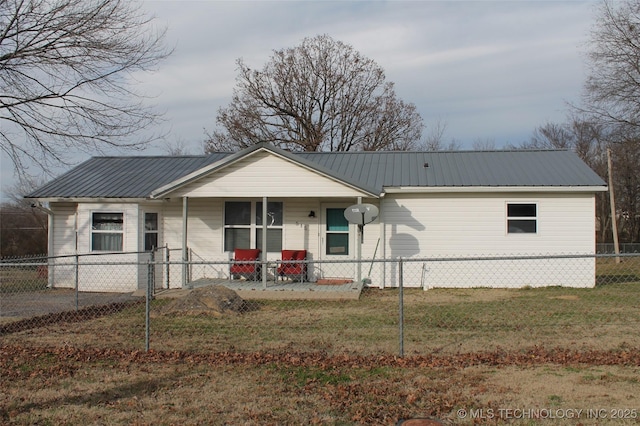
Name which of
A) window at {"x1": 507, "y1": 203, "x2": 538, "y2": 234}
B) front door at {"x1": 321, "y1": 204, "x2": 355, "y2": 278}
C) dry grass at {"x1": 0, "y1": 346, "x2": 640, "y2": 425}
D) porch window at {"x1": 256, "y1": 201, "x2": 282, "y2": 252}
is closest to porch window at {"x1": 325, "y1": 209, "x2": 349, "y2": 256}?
front door at {"x1": 321, "y1": 204, "x2": 355, "y2": 278}

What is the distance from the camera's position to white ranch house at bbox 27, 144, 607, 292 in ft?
46.7

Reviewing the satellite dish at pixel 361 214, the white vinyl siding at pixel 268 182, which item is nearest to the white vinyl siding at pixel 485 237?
the satellite dish at pixel 361 214

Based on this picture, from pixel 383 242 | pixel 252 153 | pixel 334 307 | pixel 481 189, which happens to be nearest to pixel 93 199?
pixel 252 153

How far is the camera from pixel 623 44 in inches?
973

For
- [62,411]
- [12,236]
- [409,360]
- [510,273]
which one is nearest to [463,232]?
[510,273]

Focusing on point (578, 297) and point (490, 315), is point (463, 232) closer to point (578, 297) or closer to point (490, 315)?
point (578, 297)

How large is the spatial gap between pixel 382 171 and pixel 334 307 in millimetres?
5901

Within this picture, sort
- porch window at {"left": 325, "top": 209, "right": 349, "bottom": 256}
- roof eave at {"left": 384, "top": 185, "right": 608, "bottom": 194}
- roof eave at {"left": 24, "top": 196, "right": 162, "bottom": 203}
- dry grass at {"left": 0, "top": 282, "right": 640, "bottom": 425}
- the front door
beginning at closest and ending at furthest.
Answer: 1. dry grass at {"left": 0, "top": 282, "right": 640, "bottom": 425}
2. roof eave at {"left": 384, "top": 185, "right": 608, "bottom": 194}
3. roof eave at {"left": 24, "top": 196, "right": 162, "bottom": 203}
4. the front door
5. porch window at {"left": 325, "top": 209, "right": 349, "bottom": 256}

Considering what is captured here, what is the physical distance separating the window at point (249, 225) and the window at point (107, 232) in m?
2.89

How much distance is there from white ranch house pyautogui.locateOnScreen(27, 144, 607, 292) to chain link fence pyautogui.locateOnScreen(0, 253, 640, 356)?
0.42 ft

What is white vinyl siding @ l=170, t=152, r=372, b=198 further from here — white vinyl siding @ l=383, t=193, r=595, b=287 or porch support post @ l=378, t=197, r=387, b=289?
white vinyl siding @ l=383, t=193, r=595, b=287

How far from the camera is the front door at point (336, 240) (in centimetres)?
1543

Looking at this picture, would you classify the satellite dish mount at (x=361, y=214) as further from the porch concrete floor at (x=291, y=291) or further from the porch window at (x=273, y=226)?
the porch window at (x=273, y=226)

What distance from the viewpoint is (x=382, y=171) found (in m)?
16.4
